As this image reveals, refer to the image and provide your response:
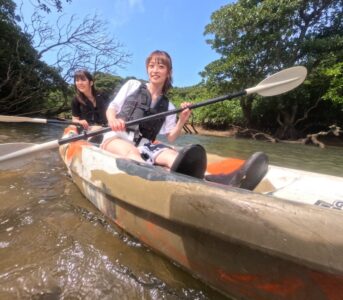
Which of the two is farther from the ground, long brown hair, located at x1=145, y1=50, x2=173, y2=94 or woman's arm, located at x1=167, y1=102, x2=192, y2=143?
long brown hair, located at x1=145, y1=50, x2=173, y2=94

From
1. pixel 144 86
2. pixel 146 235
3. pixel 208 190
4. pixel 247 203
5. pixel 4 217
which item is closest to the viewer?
pixel 247 203

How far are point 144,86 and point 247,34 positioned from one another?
33.6ft

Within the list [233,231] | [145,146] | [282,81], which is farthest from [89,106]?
[233,231]

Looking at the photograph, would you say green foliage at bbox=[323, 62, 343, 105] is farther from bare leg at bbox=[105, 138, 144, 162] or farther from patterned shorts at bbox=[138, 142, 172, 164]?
bare leg at bbox=[105, 138, 144, 162]

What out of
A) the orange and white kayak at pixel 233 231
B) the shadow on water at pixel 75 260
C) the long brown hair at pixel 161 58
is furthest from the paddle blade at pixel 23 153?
the long brown hair at pixel 161 58

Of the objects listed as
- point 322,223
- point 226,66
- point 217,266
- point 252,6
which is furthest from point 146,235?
point 252,6

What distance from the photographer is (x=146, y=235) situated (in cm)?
159

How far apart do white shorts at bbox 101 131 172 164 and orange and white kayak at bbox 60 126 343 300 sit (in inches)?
17.7

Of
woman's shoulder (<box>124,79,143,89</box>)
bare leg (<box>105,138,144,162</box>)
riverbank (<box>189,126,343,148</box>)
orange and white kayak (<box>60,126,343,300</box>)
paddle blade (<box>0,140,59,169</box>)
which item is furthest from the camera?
riverbank (<box>189,126,343,148</box>)

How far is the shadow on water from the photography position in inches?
52.7

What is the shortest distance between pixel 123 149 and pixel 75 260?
0.78 m

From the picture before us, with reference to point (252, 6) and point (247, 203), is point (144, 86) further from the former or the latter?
point (252, 6)

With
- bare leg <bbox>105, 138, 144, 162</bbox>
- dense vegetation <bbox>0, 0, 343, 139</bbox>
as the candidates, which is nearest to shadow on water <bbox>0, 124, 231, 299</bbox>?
bare leg <bbox>105, 138, 144, 162</bbox>

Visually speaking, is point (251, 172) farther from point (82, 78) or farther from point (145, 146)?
point (82, 78)
